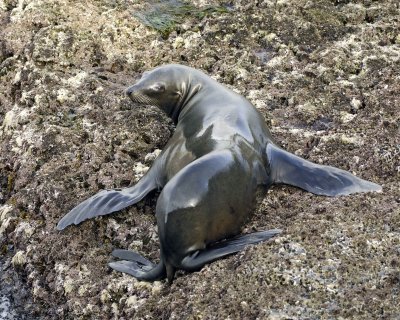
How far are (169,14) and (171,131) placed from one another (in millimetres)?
1793

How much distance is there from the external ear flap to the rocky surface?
0.90ft

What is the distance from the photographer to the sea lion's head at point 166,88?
507 cm

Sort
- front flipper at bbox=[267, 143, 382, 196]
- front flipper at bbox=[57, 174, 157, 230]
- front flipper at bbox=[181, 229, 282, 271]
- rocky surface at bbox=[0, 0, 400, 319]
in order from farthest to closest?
front flipper at bbox=[57, 174, 157, 230], front flipper at bbox=[267, 143, 382, 196], front flipper at bbox=[181, 229, 282, 271], rocky surface at bbox=[0, 0, 400, 319]

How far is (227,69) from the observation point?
5.73 meters

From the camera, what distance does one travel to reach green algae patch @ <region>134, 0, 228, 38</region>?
21.1ft

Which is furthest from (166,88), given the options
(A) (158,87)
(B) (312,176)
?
(B) (312,176)

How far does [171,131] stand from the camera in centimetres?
519

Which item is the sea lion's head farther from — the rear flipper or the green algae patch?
the rear flipper

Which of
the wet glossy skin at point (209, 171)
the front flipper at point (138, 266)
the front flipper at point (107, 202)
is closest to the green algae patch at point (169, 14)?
the wet glossy skin at point (209, 171)

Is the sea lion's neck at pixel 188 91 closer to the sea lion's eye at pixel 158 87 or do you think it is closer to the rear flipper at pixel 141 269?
the sea lion's eye at pixel 158 87

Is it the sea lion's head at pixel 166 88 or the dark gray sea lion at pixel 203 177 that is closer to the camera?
the dark gray sea lion at pixel 203 177

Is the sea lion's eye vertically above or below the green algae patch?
above

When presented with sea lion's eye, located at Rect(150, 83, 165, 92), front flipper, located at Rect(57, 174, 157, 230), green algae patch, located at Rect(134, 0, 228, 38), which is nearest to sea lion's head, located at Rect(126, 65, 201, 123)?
sea lion's eye, located at Rect(150, 83, 165, 92)

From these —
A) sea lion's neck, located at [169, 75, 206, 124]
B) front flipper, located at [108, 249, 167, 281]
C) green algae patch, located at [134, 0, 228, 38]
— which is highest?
→ sea lion's neck, located at [169, 75, 206, 124]
